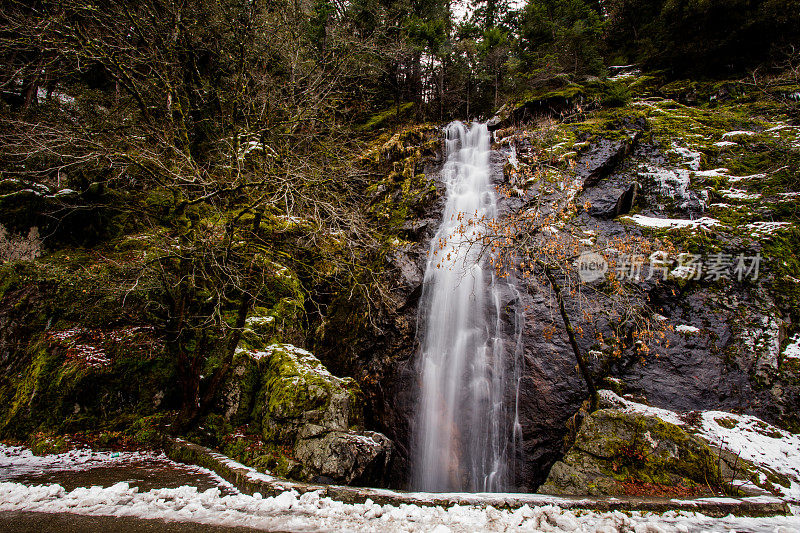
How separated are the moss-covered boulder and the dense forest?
1.12 m

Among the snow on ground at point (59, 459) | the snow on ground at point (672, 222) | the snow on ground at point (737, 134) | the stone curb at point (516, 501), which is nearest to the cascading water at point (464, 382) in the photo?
the stone curb at point (516, 501)

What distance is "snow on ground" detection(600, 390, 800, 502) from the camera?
523cm

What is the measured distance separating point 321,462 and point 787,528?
5655 mm

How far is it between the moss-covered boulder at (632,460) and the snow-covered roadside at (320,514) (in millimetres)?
1376

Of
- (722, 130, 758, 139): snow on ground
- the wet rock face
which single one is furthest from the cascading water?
(722, 130, 758, 139): snow on ground

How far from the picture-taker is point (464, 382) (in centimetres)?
820

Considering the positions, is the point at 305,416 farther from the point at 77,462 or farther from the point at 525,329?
the point at 525,329

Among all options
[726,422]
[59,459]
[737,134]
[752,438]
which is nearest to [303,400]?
[59,459]

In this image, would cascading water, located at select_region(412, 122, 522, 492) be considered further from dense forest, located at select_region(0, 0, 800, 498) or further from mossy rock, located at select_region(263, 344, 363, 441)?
mossy rock, located at select_region(263, 344, 363, 441)

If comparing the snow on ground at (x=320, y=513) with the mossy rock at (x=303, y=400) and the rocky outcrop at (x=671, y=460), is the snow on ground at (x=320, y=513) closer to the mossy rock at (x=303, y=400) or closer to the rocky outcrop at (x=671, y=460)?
the rocky outcrop at (x=671, y=460)

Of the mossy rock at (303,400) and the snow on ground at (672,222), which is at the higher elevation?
the snow on ground at (672,222)

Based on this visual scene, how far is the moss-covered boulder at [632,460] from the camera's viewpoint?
4.74 meters

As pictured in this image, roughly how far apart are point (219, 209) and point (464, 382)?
6915 millimetres

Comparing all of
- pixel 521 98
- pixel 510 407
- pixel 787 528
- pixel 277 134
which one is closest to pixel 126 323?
pixel 277 134
